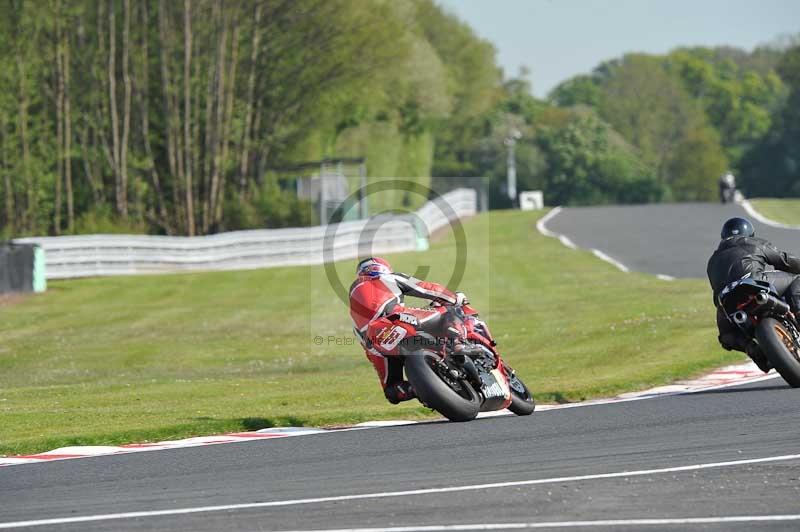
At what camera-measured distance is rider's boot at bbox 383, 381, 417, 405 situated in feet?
37.8

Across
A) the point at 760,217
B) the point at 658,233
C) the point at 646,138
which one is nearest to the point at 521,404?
the point at 658,233

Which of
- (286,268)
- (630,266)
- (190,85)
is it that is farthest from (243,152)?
(630,266)

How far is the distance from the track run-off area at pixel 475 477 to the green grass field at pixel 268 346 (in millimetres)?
1959

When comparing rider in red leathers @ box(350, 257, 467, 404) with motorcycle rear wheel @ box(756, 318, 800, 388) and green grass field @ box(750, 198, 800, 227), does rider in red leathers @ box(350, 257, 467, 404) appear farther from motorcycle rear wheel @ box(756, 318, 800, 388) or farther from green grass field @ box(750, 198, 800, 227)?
green grass field @ box(750, 198, 800, 227)

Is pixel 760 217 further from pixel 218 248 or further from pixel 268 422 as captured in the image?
pixel 268 422

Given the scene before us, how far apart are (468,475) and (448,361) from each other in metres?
2.73

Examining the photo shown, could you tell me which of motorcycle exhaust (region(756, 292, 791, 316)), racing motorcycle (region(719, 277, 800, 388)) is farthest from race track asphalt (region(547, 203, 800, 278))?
motorcycle exhaust (region(756, 292, 791, 316))

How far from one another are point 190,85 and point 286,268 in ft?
51.2

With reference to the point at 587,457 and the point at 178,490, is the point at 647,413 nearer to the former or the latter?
the point at 587,457

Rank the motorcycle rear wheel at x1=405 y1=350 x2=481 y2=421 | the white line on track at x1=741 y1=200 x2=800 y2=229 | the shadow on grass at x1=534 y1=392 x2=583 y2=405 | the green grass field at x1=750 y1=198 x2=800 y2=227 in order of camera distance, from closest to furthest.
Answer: the motorcycle rear wheel at x1=405 y1=350 x2=481 y2=421
the shadow on grass at x1=534 y1=392 x2=583 y2=405
the white line on track at x1=741 y1=200 x2=800 y2=229
the green grass field at x1=750 y1=198 x2=800 y2=227

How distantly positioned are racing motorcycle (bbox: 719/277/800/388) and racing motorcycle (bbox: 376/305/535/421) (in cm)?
235

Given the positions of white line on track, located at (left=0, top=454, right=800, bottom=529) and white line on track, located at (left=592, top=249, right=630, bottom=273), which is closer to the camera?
white line on track, located at (left=0, top=454, right=800, bottom=529)

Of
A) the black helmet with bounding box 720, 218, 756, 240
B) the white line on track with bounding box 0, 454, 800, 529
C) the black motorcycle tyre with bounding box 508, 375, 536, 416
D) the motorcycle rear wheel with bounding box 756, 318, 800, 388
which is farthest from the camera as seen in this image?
the black helmet with bounding box 720, 218, 756, 240

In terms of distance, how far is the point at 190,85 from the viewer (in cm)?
5119
